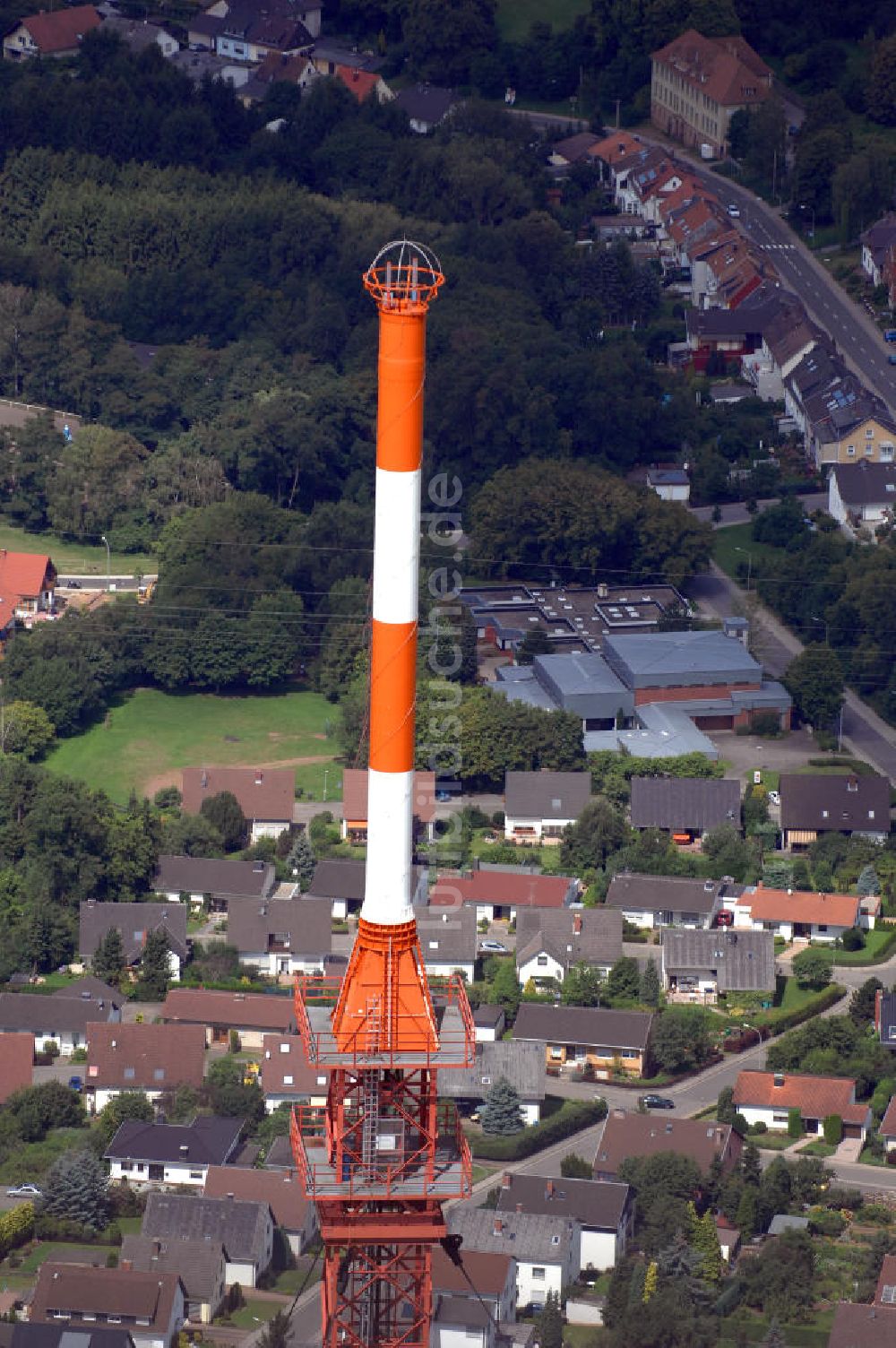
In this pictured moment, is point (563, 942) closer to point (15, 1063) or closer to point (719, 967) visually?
point (719, 967)

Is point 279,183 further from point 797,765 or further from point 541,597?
point 797,765

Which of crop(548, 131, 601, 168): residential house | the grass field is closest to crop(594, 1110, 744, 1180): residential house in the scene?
the grass field

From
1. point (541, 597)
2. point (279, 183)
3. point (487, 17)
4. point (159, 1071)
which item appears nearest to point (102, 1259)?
point (159, 1071)

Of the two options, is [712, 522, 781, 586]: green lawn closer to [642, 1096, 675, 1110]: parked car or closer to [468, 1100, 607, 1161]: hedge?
[642, 1096, 675, 1110]: parked car

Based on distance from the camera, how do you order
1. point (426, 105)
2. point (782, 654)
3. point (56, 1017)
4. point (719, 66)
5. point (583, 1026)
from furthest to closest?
point (426, 105), point (719, 66), point (782, 654), point (56, 1017), point (583, 1026)

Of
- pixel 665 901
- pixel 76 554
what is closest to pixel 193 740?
pixel 76 554

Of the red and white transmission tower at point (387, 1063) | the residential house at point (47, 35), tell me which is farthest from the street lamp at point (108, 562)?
the red and white transmission tower at point (387, 1063)
